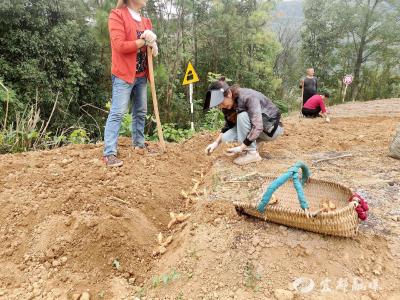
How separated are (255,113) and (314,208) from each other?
1.18 meters

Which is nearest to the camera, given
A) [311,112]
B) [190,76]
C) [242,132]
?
[242,132]

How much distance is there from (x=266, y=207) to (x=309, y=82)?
6.98 meters

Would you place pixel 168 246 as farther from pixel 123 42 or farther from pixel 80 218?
pixel 123 42

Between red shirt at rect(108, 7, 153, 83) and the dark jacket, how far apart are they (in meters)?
1.00

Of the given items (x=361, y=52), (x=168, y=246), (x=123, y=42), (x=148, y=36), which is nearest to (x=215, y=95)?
(x=148, y=36)

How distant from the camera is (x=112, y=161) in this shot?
3336 millimetres

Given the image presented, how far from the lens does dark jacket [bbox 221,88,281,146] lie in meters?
3.38

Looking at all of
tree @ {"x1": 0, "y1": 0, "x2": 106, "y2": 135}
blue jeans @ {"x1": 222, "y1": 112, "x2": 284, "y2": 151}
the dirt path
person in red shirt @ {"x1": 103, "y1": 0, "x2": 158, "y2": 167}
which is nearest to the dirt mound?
the dirt path

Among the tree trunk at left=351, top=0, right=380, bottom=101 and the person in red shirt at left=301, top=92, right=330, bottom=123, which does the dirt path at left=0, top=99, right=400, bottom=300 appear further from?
the tree trunk at left=351, top=0, right=380, bottom=101

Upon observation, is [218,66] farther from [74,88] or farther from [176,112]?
[74,88]

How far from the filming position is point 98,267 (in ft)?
7.43

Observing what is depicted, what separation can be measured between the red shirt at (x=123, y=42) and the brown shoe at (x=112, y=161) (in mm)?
711

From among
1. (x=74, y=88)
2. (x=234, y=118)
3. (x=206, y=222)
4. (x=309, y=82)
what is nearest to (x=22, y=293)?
(x=206, y=222)

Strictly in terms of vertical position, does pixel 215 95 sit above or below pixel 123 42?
below
